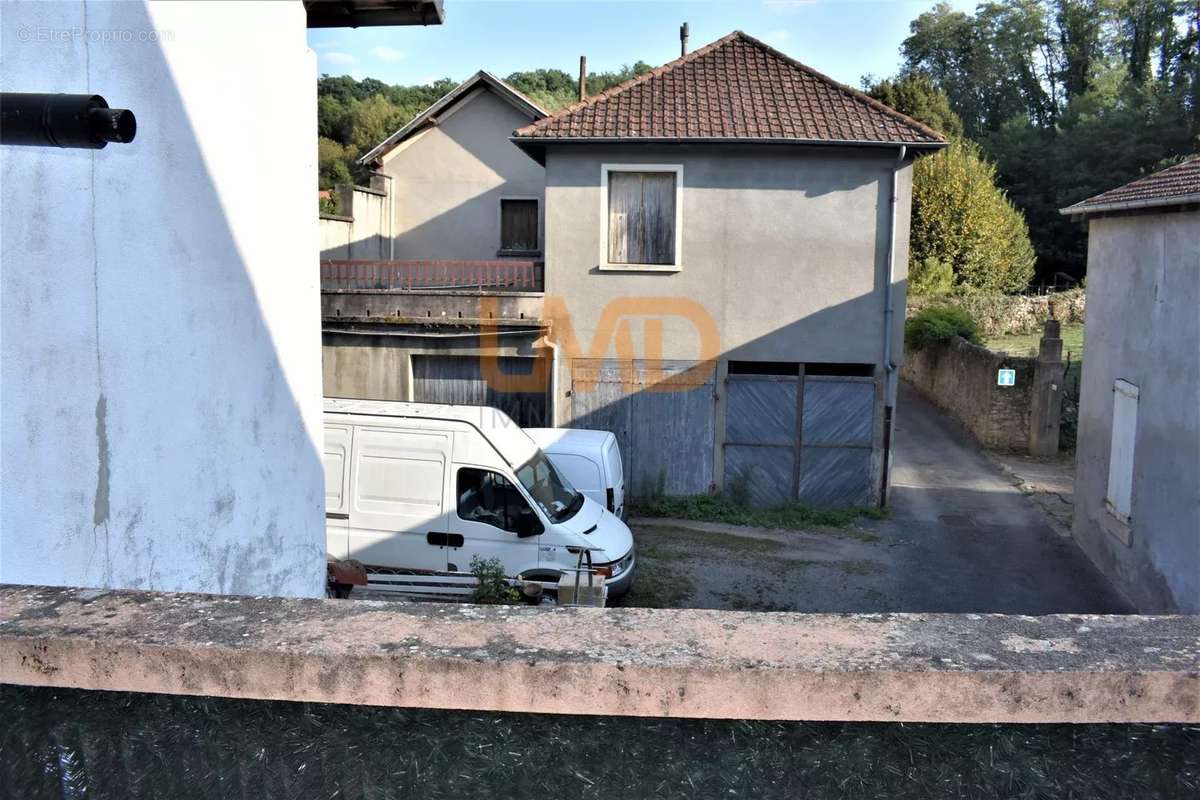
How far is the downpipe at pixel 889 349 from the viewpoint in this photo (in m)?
16.0

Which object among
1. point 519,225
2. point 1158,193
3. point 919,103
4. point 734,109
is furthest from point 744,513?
point 919,103

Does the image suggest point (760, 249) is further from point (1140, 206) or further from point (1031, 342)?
point (1031, 342)

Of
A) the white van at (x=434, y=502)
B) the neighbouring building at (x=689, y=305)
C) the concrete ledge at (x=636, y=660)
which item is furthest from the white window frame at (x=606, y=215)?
the concrete ledge at (x=636, y=660)

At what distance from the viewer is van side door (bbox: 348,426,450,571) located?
34.0ft

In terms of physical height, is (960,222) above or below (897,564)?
above

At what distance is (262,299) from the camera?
5828 millimetres

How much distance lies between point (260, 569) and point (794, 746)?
4387 millimetres

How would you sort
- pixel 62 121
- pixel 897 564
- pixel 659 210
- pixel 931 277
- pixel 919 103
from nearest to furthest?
pixel 62 121, pixel 897 564, pixel 659 210, pixel 931 277, pixel 919 103

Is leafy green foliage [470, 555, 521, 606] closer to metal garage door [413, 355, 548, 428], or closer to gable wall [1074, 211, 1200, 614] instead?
gable wall [1074, 211, 1200, 614]

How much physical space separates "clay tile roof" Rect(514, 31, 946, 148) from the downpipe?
3.07 ft

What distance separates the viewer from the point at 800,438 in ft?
54.1

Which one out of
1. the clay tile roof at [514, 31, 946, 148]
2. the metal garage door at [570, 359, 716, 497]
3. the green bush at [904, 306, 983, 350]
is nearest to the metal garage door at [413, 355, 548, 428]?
the metal garage door at [570, 359, 716, 497]

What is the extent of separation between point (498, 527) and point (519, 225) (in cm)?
1297

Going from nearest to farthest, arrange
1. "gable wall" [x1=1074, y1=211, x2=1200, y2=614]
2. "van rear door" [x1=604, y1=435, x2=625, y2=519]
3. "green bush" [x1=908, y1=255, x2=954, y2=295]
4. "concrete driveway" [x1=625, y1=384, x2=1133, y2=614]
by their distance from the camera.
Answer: "gable wall" [x1=1074, y1=211, x2=1200, y2=614] → "concrete driveway" [x1=625, y1=384, x2=1133, y2=614] → "van rear door" [x1=604, y1=435, x2=625, y2=519] → "green bush" [x1=908, y1=255, x2=954, y2=295]
